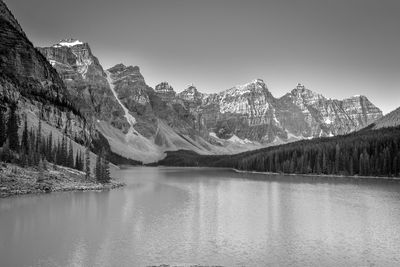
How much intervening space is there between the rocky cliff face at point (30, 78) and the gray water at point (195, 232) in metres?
75.1

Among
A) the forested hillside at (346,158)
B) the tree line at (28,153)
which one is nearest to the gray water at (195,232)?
the tree line at (28,153)

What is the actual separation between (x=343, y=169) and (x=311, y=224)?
107 meters

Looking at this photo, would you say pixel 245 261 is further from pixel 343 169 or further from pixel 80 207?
pixel 343 169

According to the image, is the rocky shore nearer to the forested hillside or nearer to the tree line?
the tree line

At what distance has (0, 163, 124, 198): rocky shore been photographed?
6169 cm

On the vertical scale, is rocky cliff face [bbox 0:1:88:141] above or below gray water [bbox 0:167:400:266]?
above

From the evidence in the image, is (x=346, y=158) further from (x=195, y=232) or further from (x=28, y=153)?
(x=195, y=232)

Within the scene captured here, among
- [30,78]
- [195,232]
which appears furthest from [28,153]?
[30,78]

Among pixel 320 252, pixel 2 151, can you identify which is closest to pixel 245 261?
pixel 320 252

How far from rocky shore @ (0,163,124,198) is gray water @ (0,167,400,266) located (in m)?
2.92

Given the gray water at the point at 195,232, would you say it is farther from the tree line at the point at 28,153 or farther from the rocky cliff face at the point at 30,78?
the rocky cliff face at the point at 30,78

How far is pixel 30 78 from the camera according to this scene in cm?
14538

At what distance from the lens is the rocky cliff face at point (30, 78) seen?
133875 mm

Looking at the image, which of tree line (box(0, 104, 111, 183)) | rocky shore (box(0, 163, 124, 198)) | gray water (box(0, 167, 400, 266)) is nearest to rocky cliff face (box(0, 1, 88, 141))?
tree line (box(0, 104, 111, 183))
